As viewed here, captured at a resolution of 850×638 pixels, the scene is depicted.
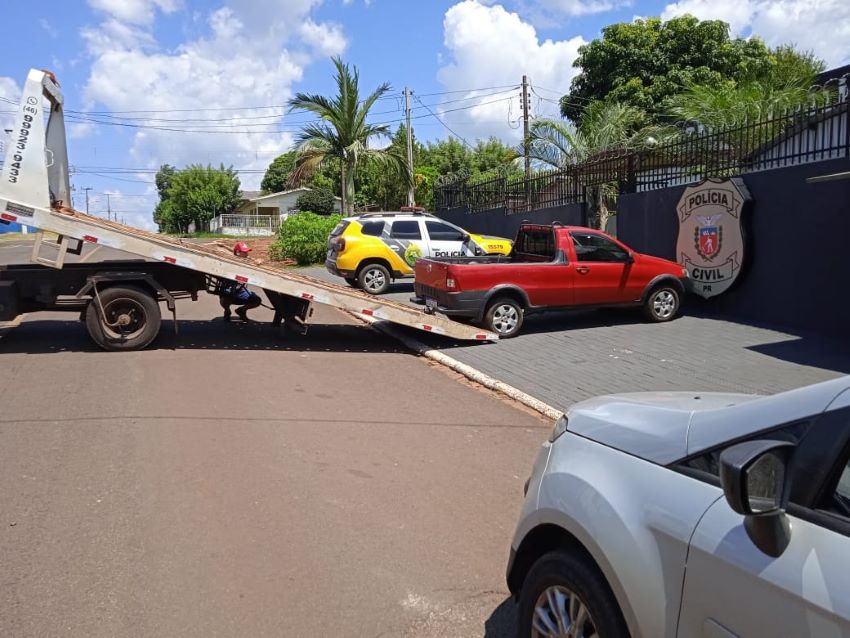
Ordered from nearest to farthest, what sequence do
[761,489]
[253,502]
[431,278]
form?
[761,489] → [253,502] → [431,278]

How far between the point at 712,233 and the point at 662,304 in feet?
5.06

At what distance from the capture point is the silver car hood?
2.25m

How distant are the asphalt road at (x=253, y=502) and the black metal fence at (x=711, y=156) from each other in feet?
21.9

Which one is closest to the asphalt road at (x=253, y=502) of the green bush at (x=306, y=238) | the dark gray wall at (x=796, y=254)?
the dark gray wall at (x=796, y=254)

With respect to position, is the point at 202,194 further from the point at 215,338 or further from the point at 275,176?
the point at 215,338

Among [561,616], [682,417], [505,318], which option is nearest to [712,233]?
[505,318]

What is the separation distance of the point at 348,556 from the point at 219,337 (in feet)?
26.7

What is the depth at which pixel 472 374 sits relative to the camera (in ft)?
30.7

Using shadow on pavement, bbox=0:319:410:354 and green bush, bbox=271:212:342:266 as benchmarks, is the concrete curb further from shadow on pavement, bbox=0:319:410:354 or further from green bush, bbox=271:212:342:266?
green bush, bbox=271:212:342:266

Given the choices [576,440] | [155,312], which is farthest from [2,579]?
[155,312]

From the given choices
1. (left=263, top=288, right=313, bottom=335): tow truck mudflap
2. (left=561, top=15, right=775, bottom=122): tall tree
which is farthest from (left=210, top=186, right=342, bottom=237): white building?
(left=263, top=288, right=313, bottom=335): tow truck mudflap

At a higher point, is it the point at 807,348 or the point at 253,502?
the point at 807,348

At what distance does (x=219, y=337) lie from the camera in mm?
11719

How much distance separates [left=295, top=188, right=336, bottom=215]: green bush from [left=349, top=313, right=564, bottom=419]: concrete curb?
146ft
